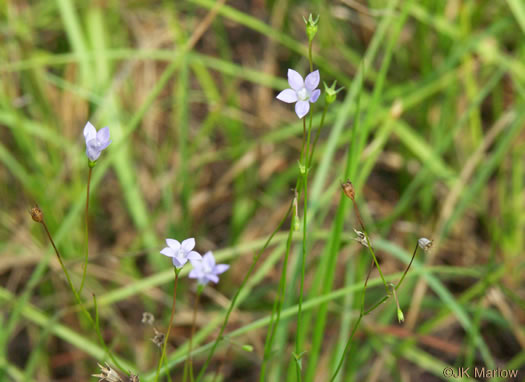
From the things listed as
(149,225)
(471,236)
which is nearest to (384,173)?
(471,236)

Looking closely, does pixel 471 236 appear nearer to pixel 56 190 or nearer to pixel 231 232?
pixel 231 232

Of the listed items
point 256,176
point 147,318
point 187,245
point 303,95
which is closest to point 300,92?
point 303,95

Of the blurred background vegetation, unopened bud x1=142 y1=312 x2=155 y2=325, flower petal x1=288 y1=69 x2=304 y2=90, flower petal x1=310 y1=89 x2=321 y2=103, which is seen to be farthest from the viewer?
the blurred background vegetation

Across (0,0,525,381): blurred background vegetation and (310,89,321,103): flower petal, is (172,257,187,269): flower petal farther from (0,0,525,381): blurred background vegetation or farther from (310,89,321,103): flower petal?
(0,0,525,381): blurred background vegetation

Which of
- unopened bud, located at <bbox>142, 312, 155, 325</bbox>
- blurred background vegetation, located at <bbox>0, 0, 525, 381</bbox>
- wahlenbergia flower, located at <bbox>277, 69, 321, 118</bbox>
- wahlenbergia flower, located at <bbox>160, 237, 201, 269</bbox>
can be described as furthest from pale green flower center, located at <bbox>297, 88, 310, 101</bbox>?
blurred background vegetation, located at <bbox>0, 0, 525, 381</bbox>

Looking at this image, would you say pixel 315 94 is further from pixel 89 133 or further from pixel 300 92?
pixel 89 133
